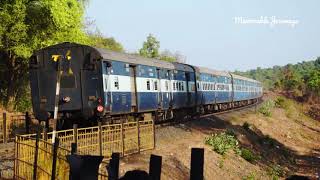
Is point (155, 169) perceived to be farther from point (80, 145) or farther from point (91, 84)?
point (91, 84)

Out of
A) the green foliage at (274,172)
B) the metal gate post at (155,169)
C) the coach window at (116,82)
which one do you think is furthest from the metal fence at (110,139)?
the metal gate post at (155,169)

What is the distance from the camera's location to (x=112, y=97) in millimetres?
19531

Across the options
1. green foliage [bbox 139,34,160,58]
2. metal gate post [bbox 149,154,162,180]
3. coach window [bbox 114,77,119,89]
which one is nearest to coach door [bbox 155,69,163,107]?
coach window [bbox 114,77,119,89]

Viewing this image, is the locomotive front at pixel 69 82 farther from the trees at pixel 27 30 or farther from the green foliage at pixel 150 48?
the green foliage at pixel 150 48

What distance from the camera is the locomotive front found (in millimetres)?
19188

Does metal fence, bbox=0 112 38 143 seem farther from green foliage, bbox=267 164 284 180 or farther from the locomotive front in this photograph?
green foliage, bbox=267 164 284 180

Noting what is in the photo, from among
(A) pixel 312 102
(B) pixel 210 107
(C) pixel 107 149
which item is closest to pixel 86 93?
(C) pixel 107 149

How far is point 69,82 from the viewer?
773 inches

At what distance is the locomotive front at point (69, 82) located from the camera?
Result: 63.0 feet

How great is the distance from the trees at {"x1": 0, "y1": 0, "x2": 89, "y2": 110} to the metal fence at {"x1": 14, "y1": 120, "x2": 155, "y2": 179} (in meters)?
13.2

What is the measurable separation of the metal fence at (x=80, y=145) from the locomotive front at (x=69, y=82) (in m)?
2.16

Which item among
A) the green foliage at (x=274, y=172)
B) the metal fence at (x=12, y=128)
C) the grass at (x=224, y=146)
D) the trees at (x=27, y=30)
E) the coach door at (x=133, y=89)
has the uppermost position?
the trees at (x=27, y=30)

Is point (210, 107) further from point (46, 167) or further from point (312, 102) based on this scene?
point (312, 102)

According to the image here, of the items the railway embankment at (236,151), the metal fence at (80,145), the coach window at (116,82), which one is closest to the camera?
the metal fence at (80,145)
